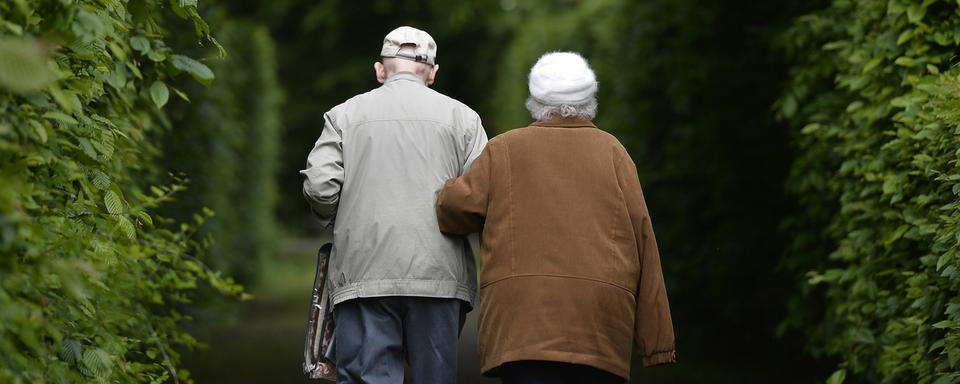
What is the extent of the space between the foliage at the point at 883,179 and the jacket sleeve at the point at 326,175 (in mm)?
2121

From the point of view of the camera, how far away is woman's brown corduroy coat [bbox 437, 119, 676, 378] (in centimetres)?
415

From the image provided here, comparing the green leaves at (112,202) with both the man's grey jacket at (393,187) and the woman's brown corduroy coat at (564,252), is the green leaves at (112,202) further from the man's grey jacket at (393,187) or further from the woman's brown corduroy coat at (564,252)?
the woman's brown corduroy coat at (564,252)

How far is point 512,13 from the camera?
1145 inches

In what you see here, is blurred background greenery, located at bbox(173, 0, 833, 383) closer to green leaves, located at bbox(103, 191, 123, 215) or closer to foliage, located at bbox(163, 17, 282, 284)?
foliage, located at bbox(163, 17, 282, 284)

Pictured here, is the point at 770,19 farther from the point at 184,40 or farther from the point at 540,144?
the point at 540,144

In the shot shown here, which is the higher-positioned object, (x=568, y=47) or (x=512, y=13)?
(x=512, y=13)

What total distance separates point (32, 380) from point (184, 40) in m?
4.59

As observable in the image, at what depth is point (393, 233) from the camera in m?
4.42

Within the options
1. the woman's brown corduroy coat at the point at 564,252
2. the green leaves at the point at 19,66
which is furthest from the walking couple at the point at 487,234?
the green leaves at the point at 19,66

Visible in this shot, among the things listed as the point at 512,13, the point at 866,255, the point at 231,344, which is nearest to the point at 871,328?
the point at 866,255

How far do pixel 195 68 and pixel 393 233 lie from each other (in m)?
1.14

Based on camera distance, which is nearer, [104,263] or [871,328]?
[104,263]

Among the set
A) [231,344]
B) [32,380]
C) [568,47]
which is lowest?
[32,380]

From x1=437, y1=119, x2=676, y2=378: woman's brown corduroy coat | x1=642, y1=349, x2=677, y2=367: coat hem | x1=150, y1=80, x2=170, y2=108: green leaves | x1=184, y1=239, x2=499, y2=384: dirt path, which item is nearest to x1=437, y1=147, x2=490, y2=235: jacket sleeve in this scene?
x1=437, y1=119, x2=676, y2=378: woman's brown corduroy coat
